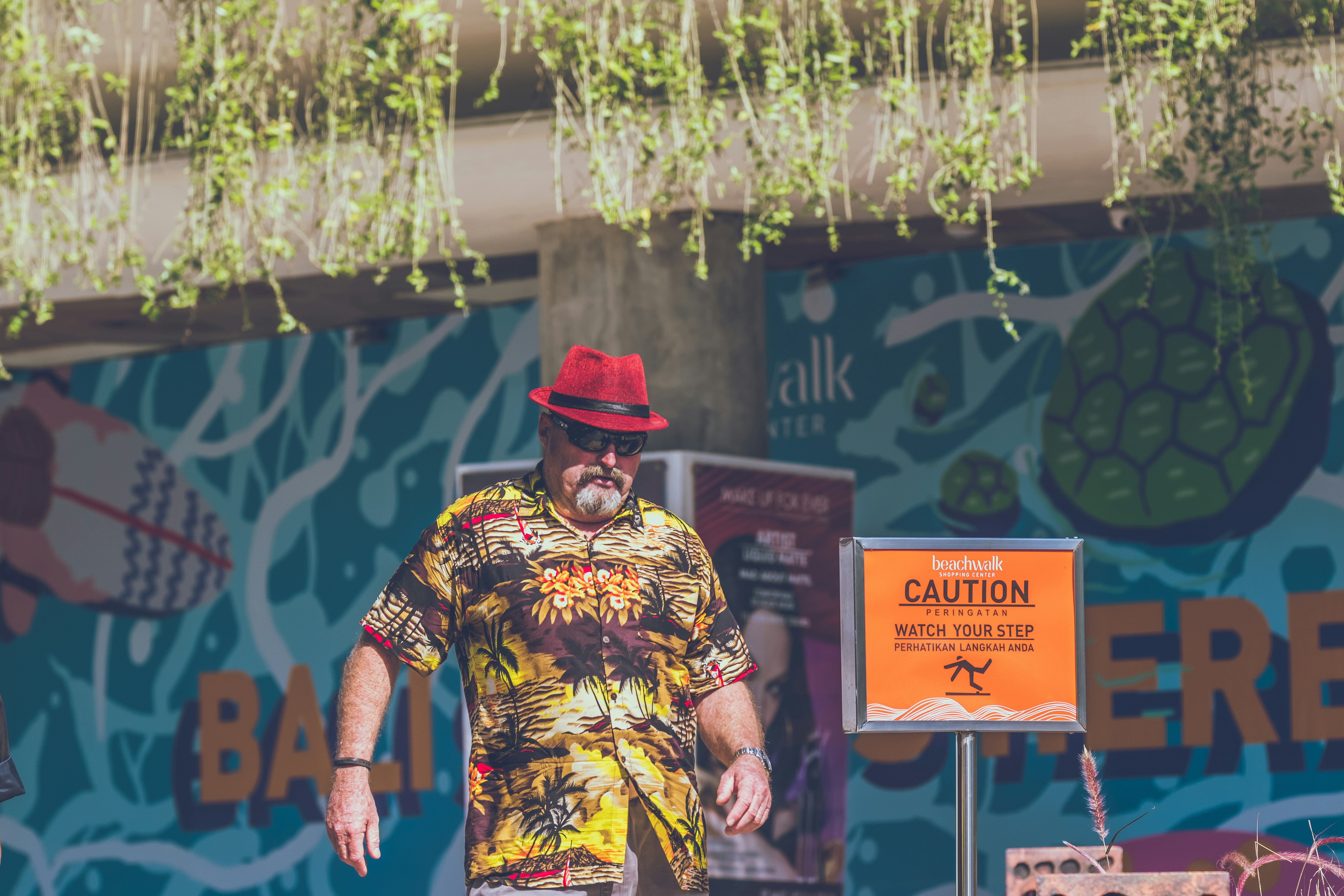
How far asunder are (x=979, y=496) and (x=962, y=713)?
4277 mm

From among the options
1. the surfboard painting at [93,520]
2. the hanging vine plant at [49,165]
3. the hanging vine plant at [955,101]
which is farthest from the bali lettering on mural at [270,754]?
the hanging vine plant at [955,101]

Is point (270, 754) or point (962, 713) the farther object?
point (270, 754)

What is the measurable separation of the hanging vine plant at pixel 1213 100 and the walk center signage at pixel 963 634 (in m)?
2.46

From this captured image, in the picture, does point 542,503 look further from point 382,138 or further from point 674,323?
point 382,138

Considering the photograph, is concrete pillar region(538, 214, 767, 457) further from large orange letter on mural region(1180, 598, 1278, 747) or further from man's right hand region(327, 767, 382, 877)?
man's right hand region(327, 767, 382, 877)

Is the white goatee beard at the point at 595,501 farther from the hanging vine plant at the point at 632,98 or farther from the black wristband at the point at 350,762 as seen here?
the hanging vine plant at the point at 632,98

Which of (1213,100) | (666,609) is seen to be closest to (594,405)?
(666,609)

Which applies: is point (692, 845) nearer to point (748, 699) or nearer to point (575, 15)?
point (748, 699)

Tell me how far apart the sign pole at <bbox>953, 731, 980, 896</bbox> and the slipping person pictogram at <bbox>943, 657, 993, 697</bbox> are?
8 centimetres

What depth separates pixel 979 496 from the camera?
316 inches

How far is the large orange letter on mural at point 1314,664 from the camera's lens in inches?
289

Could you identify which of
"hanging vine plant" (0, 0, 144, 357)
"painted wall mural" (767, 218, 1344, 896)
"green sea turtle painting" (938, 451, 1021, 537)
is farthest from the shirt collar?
"green sea turtle painting" (938, 451, 1021, 537)

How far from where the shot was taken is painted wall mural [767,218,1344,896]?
24.3ft

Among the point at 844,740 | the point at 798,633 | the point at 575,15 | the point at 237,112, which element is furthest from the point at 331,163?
the point at 844,740
